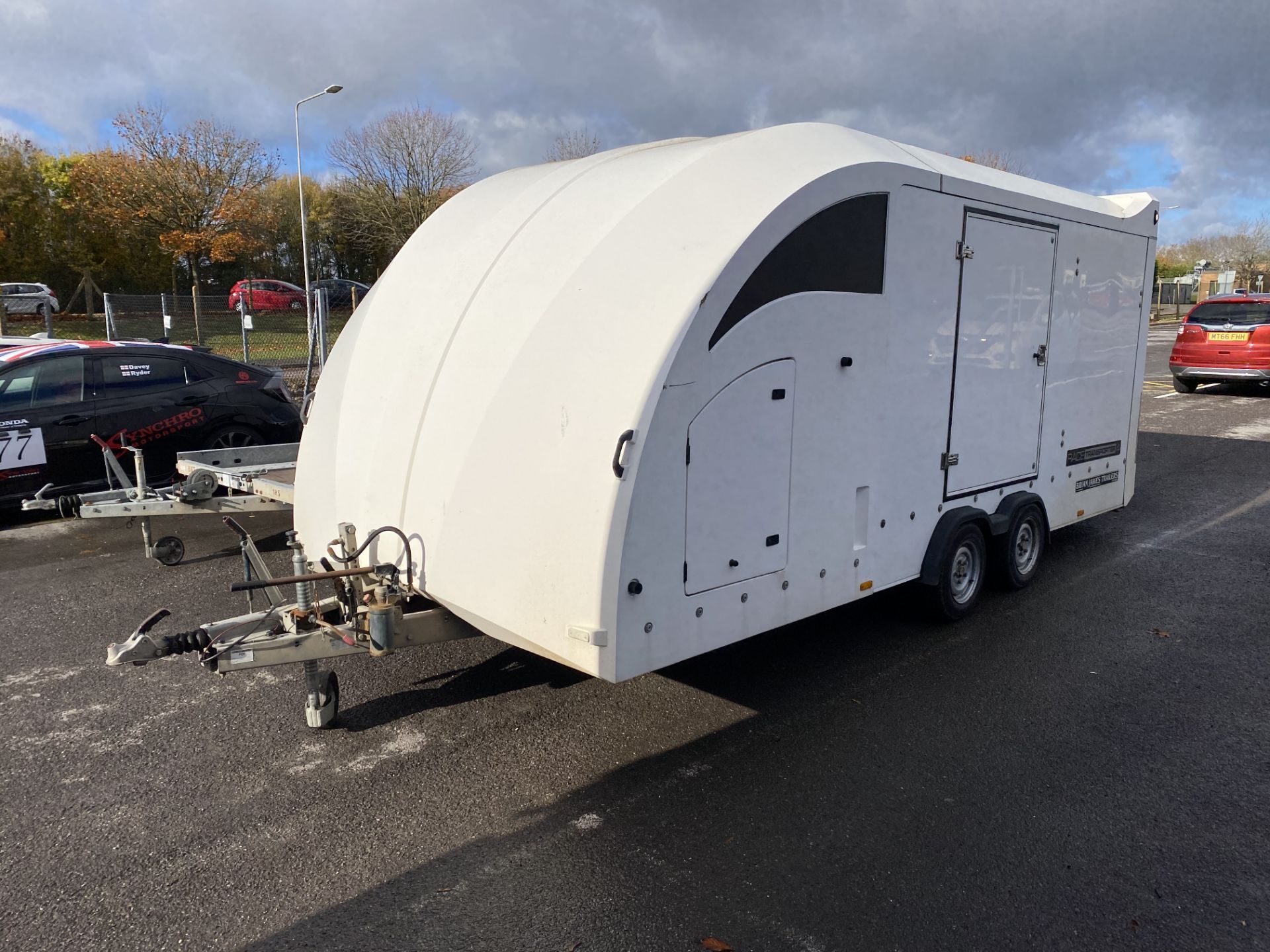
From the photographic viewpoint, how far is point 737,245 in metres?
3.72

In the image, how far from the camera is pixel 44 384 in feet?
26.7

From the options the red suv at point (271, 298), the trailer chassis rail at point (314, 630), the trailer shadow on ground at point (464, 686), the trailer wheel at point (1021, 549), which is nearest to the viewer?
the trailer chassis rail at point (314, 630)

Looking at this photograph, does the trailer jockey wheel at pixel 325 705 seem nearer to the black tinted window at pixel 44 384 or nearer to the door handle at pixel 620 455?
the door handle at pixel 620 455


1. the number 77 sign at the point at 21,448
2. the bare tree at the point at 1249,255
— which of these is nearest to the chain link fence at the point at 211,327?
the number 77 sign at the point at 21,448

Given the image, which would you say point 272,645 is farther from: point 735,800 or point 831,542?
point 831,542

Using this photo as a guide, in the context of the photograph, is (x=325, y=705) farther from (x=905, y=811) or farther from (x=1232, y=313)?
(x=1232, y=313)

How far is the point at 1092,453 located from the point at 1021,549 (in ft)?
3.75

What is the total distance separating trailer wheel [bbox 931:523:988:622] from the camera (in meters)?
5.55

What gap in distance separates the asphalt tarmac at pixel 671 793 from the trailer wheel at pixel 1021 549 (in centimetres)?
34

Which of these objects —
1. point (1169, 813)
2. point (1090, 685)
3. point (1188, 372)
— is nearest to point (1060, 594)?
point (1090, 685)

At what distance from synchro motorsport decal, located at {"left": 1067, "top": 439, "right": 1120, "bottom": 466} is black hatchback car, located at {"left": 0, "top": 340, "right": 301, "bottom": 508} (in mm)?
7350

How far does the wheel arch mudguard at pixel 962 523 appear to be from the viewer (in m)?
5.36

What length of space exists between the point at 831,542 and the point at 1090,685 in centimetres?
187

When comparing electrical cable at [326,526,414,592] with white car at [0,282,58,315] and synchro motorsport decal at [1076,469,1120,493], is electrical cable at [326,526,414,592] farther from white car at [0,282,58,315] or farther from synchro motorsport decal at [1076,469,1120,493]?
white car at [0,282,58,315]
